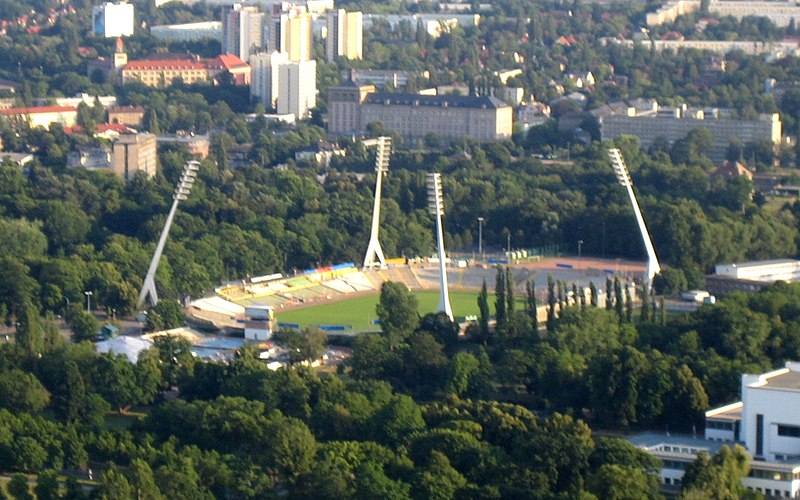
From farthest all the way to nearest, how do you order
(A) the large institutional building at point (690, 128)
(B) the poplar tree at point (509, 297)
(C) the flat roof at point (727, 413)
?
1. (A) the large institutional building at point (690, 128)
2. (B) the poplar tree at point (509, 297)
3. (C) the flat roof at point (727, 413)

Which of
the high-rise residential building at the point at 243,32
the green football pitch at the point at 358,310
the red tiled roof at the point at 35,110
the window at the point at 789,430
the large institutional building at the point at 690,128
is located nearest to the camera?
the window at the point at 789,430

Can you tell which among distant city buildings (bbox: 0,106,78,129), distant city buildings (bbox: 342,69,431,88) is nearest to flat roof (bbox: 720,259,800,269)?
distant city buildings (bbox: 0,106,78,129)

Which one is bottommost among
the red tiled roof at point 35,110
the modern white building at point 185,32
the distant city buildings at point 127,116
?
the distant city buildings at point 127,116

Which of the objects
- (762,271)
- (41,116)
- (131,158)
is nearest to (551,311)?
(762,271)

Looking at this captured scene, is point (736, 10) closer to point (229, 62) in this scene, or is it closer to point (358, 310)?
point (229, 62)

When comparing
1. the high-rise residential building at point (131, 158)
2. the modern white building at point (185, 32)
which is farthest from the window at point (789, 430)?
the modern white building at point (185, 32)

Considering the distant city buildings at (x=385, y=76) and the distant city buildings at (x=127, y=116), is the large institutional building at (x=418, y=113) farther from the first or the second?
the distant city buildings at (x=385, y=76)
